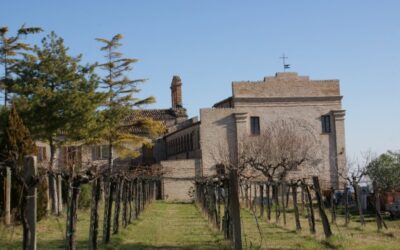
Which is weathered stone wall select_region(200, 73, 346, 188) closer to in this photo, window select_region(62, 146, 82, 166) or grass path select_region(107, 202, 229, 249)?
window select_region(62, 146, 82, 166)

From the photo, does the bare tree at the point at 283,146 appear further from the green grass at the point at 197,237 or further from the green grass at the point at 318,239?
the green grass at the point at 318,239

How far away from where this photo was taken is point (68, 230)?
516 inches

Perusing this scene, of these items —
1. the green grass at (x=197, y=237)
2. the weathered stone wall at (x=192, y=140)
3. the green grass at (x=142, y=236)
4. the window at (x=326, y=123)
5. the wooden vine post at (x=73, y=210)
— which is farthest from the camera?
the weathered stone wall at (x=192, y=140)

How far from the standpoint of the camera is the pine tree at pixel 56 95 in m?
28.9

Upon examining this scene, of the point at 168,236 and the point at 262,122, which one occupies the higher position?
the point at 262,122

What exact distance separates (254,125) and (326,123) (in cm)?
627

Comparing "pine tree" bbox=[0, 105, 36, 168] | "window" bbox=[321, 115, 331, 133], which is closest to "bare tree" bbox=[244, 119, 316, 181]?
"window" bbox=[321, 115, 331, 133]

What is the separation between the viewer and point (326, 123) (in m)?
53.2

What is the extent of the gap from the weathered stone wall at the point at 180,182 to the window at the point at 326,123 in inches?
435

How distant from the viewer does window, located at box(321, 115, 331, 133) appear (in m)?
53.0

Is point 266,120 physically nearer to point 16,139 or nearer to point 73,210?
point 16,139

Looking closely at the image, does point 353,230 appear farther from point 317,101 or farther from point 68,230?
point 317,101

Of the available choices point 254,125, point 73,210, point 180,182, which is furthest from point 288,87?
point 73,210

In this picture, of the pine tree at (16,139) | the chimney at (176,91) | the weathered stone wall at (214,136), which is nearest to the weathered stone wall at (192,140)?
the weathered stone wall at (214,136)
